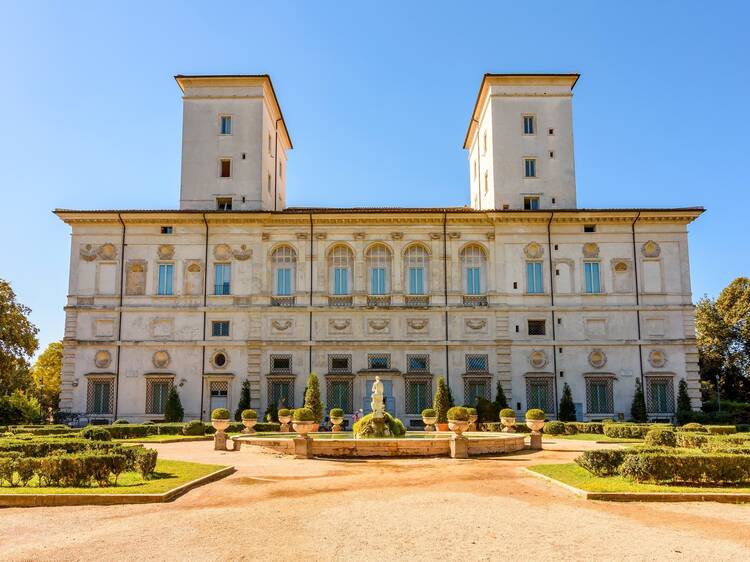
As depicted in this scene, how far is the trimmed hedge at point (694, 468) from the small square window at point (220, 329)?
102 feet

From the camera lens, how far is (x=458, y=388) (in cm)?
4278

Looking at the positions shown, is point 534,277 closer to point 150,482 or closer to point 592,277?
point 592,277

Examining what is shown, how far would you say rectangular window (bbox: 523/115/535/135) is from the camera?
156ft

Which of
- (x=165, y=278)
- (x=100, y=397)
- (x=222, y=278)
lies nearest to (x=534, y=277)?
(x=222, y=278)

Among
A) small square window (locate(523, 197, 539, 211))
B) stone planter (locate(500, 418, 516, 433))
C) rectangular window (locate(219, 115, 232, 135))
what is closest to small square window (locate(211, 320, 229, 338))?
rectangular window (locate(219, 115, 232, 135))

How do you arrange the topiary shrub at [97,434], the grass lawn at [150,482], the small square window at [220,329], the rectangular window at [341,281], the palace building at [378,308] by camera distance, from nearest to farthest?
the grass lawn at [150,482] < the topiary shrub at [97,434] < the palace building at [378,308] < the small square window at [220,329] < the rectangular window at [341,281]

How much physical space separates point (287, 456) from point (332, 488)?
8.05 meters

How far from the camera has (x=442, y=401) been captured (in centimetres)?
3969

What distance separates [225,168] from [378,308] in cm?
1396

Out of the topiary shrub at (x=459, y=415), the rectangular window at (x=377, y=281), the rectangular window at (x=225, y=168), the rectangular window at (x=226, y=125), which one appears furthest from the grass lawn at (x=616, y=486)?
the rectangular window at (x=226, y=125)

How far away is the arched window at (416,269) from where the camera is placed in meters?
44.1

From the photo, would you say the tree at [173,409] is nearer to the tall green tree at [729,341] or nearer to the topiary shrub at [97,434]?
the topiary shrub at [97,434]

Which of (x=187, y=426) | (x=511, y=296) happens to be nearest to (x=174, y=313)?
(x=187, y=426)

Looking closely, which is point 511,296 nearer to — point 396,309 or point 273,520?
point 396,309
